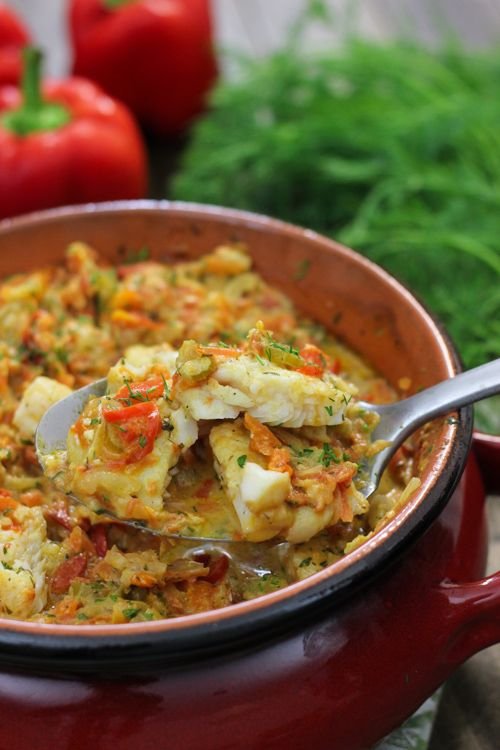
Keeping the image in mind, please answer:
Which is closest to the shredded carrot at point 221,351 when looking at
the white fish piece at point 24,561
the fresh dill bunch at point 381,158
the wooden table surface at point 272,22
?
the white fish piece at point 24,561

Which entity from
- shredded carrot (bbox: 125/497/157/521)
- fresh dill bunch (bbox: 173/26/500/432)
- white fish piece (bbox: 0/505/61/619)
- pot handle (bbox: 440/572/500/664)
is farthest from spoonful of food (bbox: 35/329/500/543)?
fresh dill bunch (bbox: 173/26/500/432)

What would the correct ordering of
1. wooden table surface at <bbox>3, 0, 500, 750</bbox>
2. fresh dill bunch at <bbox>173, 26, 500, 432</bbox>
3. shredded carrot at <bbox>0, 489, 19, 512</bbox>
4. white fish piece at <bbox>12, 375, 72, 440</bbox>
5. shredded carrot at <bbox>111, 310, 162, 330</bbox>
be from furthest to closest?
1. wooden table surface at <bbox>3, 0, 500, 750</bbox>
2. fresh dill bunch at <bbox>173, 26, 500, 432</bbox>
3. shredded carrot at <bbox>111, 310, 162, 330</bbox>
4. white fish piece at <bbox>12, 375, 72, 440</bbox>
5. shredded carrot at <bbox>0, 489, 19, 512</bbox>

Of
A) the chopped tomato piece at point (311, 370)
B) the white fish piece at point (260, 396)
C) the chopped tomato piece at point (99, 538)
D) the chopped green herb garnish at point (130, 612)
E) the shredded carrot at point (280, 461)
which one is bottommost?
the chopped tomato piece at point (99, 538)

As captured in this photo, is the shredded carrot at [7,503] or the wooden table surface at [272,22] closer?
the shredded carrot at [7,503]

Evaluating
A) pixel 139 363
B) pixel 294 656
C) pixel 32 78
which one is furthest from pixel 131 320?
pixel 32 78

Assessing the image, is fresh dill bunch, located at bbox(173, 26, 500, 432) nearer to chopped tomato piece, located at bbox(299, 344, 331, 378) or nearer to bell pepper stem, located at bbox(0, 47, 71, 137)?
bell pepper stem, located at bbox(0, 47, 71, 137)

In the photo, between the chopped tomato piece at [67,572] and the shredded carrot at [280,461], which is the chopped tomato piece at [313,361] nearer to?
the shredded carrot at [280,461]

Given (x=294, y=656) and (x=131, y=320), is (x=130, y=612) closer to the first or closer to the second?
(x=294, y=656)

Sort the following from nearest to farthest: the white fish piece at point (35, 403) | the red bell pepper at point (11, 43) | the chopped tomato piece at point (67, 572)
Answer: the chopped tomato piece at point (67, 572) < the white fish piece at point (35, 403) < the red bell pepper at point (11, 43)
